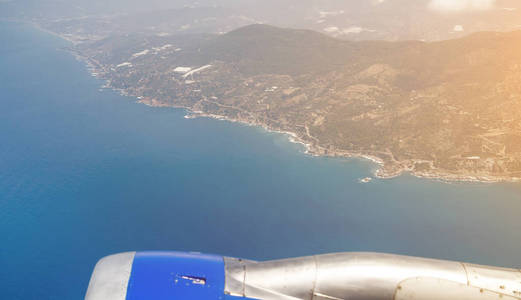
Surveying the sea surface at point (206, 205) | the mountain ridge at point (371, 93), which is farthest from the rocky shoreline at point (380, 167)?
the sea surface at point (206, 205)

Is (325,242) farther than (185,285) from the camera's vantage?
Yes

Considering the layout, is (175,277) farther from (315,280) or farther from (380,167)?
(380,167)

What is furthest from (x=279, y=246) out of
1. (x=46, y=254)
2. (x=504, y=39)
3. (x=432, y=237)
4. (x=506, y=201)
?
(x=504, y=39)

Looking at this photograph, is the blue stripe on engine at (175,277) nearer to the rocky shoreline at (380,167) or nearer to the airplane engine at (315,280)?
the airplane engine at (315,280)

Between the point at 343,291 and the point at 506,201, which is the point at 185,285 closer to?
the point at 343,291

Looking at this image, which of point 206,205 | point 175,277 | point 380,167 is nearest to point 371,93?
point 380,167

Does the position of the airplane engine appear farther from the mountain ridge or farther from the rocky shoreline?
the mountain ridge
